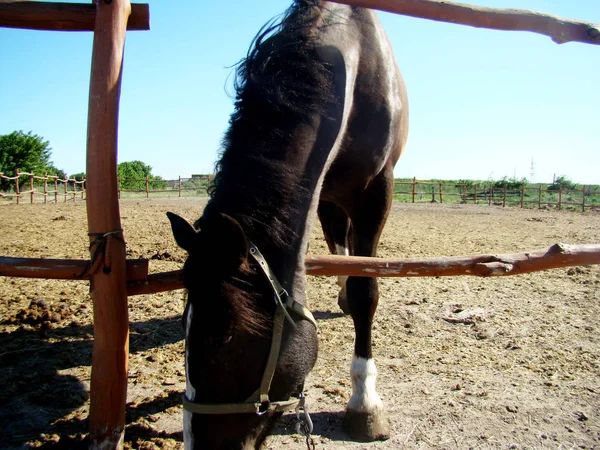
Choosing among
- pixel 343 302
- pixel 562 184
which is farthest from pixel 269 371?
pixel 562 184

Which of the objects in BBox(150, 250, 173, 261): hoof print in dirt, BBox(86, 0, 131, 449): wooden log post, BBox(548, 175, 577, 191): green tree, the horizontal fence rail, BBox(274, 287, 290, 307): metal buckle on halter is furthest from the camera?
BBox(548, 175, 577, 191): green tree

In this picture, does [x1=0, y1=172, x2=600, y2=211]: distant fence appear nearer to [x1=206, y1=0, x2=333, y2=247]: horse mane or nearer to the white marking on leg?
the white marking on leg

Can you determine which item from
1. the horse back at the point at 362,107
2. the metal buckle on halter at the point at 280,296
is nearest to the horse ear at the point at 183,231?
the metal buckle on halter at the point at 280,296

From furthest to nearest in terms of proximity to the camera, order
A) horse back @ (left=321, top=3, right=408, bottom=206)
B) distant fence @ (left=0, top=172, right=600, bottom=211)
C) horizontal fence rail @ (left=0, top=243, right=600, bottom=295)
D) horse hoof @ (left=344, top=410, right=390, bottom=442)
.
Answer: distant fence @ (left=0, top=172, right=600, bottom=211) → horse back @ (left=321, top=3, right=408, bottom=206) → horse hoof @ (left=344, top=410, right=390, bottom=442) → horizontal fence rail @ (left=0, top=243, right=600, bottom=295)

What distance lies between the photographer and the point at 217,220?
1.50m

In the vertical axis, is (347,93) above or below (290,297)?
above

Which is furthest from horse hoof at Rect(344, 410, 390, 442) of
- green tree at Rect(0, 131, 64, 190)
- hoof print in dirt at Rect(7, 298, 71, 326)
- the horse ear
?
green tree at Rect(0, 131, 64, 190)

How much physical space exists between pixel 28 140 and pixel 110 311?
4091cm

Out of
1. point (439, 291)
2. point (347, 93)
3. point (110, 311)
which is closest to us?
point (110, 311)

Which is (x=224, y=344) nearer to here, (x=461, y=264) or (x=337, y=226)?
Answer: (x=461, y=264)

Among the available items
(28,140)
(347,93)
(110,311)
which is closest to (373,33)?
(347,93)

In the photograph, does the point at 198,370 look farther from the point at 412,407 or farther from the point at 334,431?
the point at 412,407

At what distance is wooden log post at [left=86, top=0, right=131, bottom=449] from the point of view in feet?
6.23

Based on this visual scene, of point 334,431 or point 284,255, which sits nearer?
point 284,255
